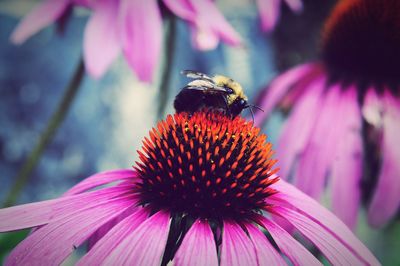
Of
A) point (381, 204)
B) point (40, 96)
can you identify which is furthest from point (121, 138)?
point (381, 204)

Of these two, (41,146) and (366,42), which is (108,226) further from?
(366,42)

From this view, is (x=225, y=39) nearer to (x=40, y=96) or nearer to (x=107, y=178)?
(x=107, y=178)

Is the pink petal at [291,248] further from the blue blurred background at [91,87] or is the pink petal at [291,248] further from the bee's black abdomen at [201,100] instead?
the blue blurred background at [91,87]

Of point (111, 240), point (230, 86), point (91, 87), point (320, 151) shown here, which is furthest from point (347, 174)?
point (91, 87)

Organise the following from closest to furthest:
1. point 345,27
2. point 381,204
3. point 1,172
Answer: point 381,204
point 345,27
point 1,172

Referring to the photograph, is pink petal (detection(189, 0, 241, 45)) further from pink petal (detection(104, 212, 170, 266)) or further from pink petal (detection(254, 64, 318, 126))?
pink petal (detection(104, 212, 170, 266))
